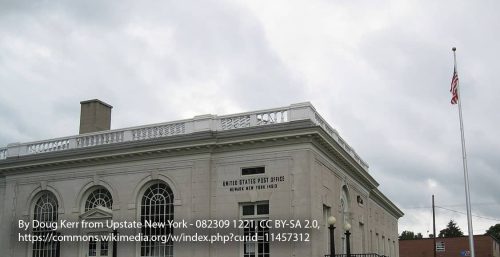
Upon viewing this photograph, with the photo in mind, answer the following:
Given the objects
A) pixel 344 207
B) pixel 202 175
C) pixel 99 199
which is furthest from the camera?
pixel 344 207

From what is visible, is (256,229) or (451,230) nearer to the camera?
(256,229)

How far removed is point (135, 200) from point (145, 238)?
1.93 metres

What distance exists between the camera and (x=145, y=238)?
28.8m

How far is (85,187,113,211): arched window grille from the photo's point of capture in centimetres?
3073

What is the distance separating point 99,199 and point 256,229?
9010 mm

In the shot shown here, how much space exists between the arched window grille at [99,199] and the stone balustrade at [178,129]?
2469 millimetres

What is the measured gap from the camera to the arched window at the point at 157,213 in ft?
93.7

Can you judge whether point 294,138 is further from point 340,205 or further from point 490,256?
point 490,256

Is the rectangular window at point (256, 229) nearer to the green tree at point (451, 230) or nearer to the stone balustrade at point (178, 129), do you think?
the stone balustrade at point (178, 129)

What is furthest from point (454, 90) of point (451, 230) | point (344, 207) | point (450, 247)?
point (451, 230)

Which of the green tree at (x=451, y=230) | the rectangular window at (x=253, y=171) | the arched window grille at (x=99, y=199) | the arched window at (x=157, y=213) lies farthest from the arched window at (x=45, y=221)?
the green tree at (x=451, y=230)

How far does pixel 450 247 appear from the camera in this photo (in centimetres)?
7162

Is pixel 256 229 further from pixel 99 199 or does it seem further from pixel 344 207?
pixel 99 199

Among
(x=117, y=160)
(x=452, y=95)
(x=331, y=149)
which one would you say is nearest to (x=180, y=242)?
(x=117, y=160)
